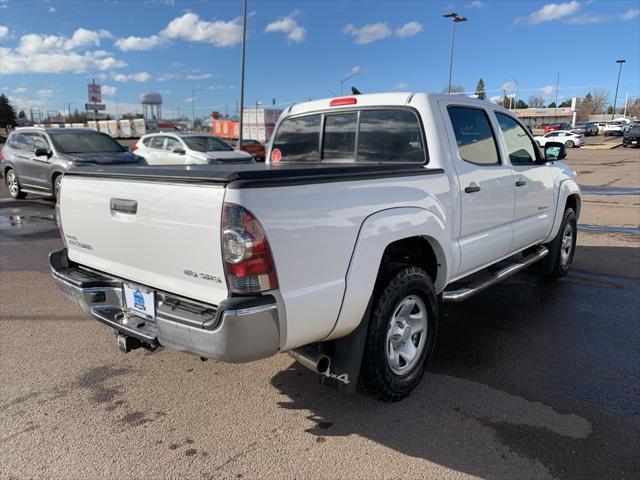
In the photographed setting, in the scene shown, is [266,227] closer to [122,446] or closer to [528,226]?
[122,446]

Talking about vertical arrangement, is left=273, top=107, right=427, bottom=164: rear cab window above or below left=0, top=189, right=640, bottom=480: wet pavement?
above

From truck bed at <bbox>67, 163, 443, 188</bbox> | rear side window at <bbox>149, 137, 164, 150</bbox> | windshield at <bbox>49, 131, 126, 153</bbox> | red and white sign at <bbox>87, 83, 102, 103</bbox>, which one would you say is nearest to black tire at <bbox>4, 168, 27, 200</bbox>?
windshield at <bbox>49, 131, 126, 153</bbox>

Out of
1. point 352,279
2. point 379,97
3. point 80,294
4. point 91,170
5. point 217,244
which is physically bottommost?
point 80,294

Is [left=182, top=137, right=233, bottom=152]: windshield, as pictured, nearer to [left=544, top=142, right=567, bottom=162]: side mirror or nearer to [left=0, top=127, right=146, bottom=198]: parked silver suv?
[left=0, top=127, right=146, bottom=198]: parked silver suv

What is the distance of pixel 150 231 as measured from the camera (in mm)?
2752

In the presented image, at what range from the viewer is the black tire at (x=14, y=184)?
1272 cm

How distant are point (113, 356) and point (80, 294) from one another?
1.04 metres

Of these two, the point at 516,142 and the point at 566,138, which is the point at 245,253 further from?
the point at 566,138

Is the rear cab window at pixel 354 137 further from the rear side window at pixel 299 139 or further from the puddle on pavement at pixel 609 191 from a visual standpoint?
the puddle on pavement at pixel 609 191

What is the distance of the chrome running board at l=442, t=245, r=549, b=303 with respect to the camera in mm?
3820

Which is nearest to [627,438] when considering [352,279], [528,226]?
[352,279]

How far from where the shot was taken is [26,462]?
270 centimetres

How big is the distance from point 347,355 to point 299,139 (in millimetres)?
2507

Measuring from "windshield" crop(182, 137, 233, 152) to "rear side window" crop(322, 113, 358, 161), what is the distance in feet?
41.5
